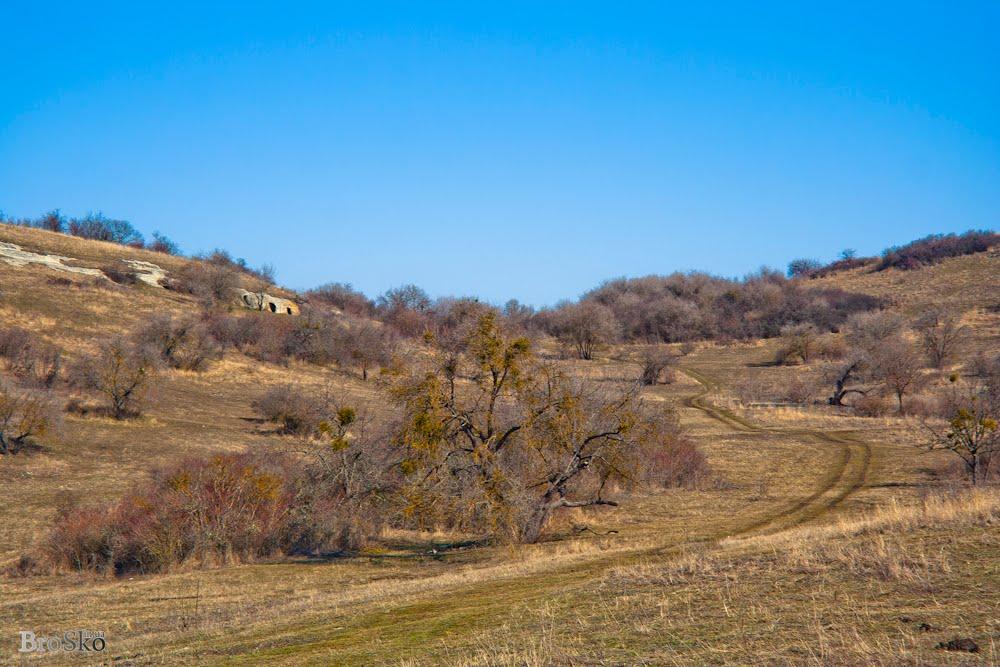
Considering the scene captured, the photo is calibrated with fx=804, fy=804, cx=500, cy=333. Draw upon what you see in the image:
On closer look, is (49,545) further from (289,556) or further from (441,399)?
(441,399)

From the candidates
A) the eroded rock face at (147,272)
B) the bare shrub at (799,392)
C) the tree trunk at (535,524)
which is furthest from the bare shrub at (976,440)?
the eroded rock face at (147,272)

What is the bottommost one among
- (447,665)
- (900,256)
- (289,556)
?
(289,556)

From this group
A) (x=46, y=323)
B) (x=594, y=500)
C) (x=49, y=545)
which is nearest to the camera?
(x=49, y=545)

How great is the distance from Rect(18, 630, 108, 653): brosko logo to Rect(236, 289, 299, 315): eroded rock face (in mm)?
60188

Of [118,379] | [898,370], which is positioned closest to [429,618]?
[118,379]

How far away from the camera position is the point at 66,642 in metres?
10.7

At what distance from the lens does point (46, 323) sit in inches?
1844

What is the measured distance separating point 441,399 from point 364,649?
9885 millimetres

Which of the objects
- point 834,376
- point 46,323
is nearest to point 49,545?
point 46,323

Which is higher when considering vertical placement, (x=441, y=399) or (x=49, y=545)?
(x=441, y=399)

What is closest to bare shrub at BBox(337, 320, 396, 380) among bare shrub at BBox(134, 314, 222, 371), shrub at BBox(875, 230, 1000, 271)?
bare shrub at BBox(134, 314, 222, 371)

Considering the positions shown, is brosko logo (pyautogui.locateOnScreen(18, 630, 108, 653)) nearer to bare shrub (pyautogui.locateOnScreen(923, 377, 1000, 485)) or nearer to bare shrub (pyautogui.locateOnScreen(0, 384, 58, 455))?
bare shrub (pyautogui.locateOnScreen(0, 384, 58, 455))

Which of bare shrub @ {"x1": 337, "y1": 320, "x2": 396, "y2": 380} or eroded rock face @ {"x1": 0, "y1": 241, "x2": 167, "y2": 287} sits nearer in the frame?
bare shrub @ {"x1": 337, "y1": 320, "x2": 396, "y2": 380}

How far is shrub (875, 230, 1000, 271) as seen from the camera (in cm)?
10612
